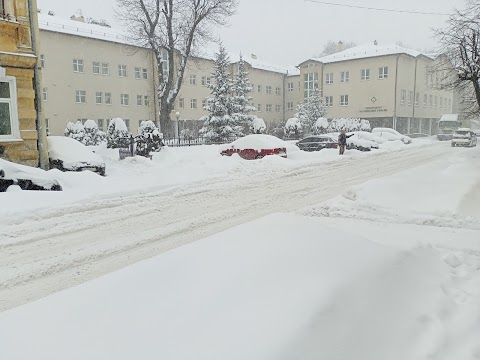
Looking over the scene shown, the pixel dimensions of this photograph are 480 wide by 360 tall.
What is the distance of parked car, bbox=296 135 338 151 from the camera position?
26266 mm

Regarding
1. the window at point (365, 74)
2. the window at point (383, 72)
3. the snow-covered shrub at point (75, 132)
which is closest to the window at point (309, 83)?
the window at point (365, 74)

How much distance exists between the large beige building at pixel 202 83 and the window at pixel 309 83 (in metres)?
0.14

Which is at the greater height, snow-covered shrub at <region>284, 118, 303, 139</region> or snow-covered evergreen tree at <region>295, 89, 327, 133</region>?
snow-covered evergreen tree at <region>295, 89, 327, 133</region>

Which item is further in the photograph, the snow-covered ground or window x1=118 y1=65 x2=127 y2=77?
window x1=118 y1=65 x2=127 y2=77

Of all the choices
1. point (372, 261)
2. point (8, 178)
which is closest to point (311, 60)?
point (8, 178)

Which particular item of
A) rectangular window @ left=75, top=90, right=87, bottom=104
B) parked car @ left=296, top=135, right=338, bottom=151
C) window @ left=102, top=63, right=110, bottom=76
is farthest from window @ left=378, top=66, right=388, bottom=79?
rectangular window @ left=75, top=90, right=87, bottom=104

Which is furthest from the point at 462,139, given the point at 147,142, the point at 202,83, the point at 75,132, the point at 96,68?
the point at 96,68

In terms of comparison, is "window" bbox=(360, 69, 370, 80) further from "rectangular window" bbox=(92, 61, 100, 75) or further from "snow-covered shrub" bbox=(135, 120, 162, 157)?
"snow-covered shrub" bbox=(135, 120, 162, 157)

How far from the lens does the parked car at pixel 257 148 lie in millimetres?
19641

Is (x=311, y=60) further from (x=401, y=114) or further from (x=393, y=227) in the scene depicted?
(x=393, y=227)

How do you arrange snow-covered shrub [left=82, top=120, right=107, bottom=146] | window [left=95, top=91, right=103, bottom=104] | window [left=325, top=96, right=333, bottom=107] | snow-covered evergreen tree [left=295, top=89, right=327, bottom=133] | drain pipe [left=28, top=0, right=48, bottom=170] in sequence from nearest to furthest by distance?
drain pipe [left=28, top=0, right=48, bottom=170]
snow-covered shrub [left=82, top=120, right=107, bottom=146]
window [left=95, top=91, right=103, bottom=104]
snow-covered evergreen tree [left=295, top=89, right=327, bottom=133]
window [left=325, top=96, right=333, bottom=107]

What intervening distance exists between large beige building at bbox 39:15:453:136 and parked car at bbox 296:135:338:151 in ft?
40.6

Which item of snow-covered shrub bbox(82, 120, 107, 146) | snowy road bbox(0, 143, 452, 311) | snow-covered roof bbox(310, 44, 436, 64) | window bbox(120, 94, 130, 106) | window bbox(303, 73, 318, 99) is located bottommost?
snowy road bbox(0, 143, 452, 311)

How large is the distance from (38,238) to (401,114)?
51891mm
